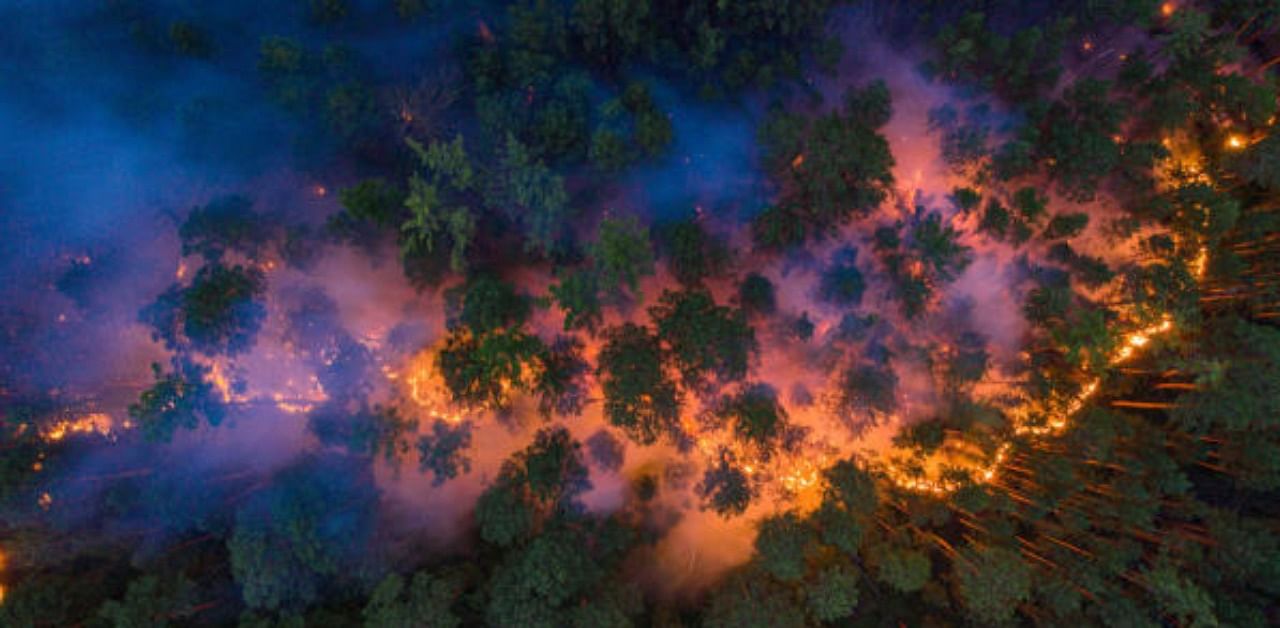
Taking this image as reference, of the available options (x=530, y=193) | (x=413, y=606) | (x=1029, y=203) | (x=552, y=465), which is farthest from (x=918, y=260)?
(x=413, y=606)

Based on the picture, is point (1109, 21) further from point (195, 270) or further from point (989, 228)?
point (195, 270)

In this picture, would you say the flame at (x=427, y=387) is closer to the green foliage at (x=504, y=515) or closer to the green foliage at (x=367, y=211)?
the green foliage at (x=504, y=515)

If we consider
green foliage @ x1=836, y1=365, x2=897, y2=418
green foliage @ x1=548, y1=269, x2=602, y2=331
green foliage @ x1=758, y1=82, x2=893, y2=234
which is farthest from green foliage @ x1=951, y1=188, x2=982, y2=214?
green foliage @ x1=548, y1=269, x2=602, y2=331

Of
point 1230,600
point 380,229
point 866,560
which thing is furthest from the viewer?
point 866,560

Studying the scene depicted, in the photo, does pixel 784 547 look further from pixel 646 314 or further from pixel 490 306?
pixel 490 306

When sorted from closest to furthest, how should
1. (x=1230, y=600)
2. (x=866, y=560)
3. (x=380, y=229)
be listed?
(x=1230, y=600) < (x=380, y=229) < (x=866, y=560)

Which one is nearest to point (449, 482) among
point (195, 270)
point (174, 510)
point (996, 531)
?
point (174, 510)
